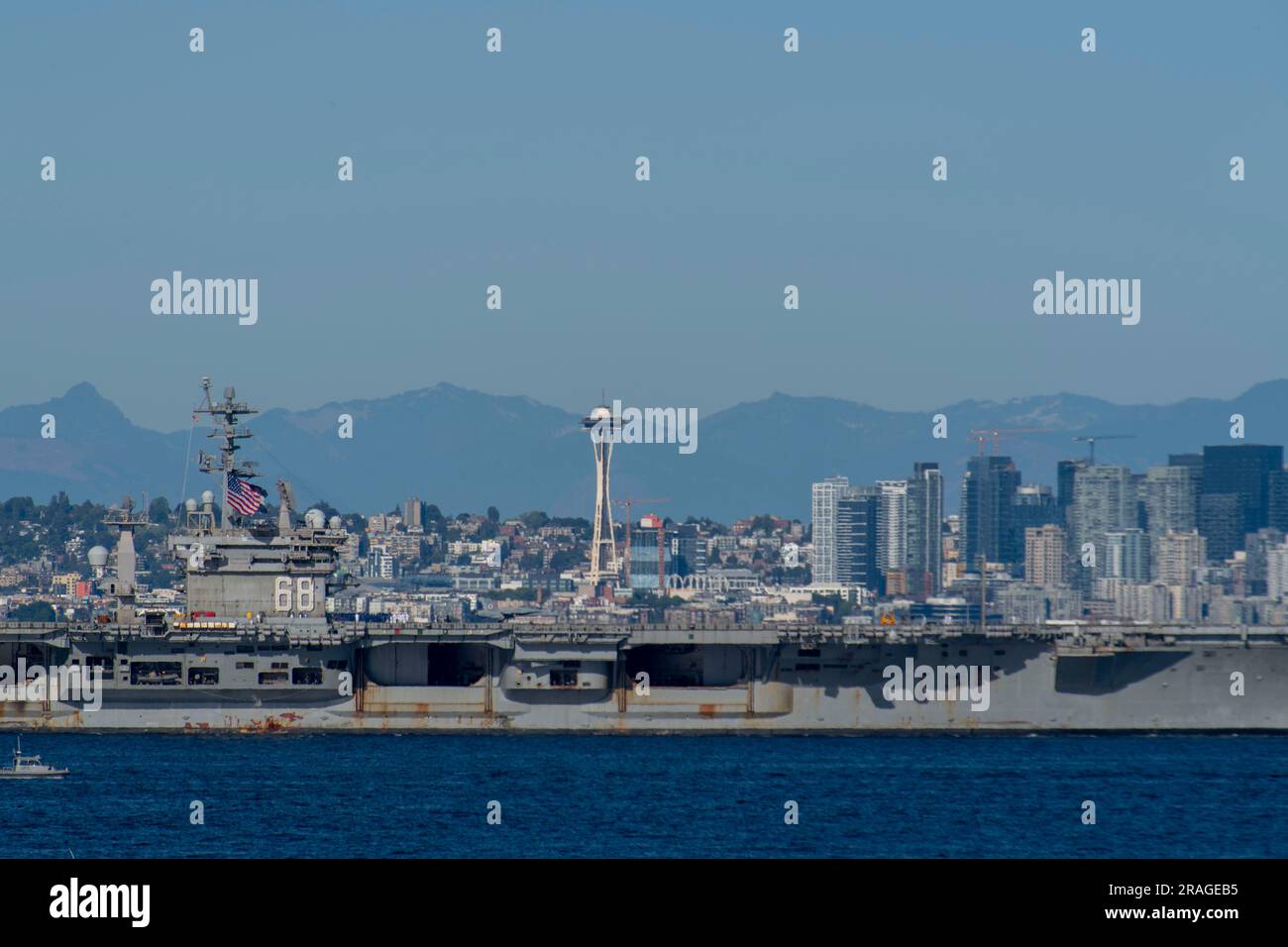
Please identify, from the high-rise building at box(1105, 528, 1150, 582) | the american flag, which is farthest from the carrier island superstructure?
the high-rise building at box(1105, 528, 1150, 582)

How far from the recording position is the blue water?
89.1 feet

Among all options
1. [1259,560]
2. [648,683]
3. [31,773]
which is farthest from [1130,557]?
[31,773]

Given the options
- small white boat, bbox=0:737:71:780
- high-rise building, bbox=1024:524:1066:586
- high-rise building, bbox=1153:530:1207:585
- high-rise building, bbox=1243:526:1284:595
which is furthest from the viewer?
high-rise building, bbox=1024:524:1066:586

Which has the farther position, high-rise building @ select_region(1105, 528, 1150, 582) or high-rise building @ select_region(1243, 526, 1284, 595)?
high-rise building @ select_region(1105, 528, 1150, 582)

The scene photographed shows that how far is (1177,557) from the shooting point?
193 meters

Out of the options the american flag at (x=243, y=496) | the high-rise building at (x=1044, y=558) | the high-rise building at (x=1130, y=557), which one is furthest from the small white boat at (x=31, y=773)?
the high-rise building at (x=1130, y=557)

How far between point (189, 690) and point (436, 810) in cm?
1302

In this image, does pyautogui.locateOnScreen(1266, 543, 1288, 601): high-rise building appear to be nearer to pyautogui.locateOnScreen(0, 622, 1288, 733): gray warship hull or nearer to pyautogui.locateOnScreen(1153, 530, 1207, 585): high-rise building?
pyautogui.locateOnScreen(1153, 530, 1207, 585): high-rise building

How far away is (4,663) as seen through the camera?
4181 cm

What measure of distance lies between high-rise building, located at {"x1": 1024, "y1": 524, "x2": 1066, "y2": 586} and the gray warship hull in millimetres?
154751

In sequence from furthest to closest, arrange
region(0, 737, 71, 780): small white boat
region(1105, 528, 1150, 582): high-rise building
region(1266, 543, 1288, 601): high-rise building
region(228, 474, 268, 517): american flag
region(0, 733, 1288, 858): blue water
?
region(1105, 528, 1150, 582): high-rise building → region(1266, 543, 1288, 601): high-rise building → region(228, 474, 268, 517): american flag → region(0, 737, 71, 780): small white boat → region(0, 733, 1288, 858): blue water

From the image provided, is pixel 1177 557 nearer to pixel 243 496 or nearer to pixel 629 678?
pixel 629 678
